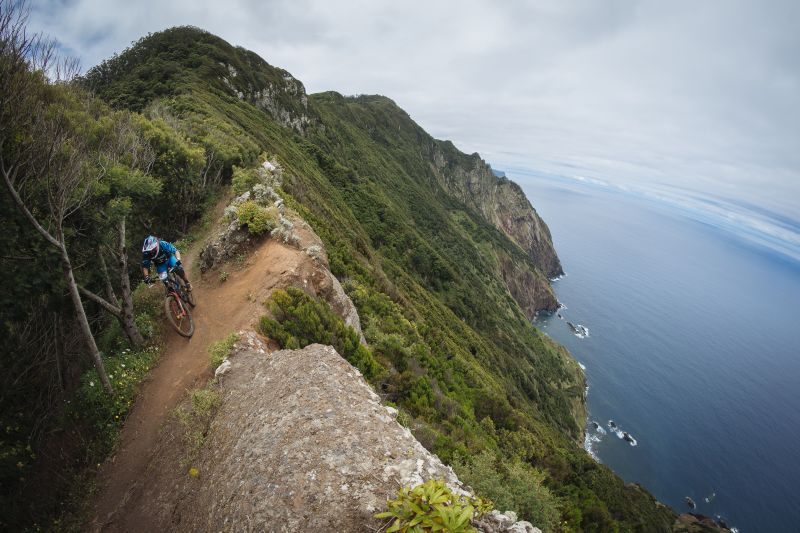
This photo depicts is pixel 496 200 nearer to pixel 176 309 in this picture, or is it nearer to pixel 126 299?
pixel 176 309

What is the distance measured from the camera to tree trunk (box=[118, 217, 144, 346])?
930 cm

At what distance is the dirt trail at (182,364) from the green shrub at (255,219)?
75 cm

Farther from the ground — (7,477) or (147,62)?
(147,62)

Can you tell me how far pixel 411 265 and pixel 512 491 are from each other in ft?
154

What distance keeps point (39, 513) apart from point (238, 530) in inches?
182

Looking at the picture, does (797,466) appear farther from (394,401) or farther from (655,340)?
(394,401)

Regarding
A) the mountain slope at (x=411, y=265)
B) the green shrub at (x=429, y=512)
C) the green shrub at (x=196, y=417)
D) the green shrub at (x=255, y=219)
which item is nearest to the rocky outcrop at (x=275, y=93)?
the mountain slope at (x=411, y=265)

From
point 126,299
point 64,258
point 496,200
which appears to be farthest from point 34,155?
point 496,200

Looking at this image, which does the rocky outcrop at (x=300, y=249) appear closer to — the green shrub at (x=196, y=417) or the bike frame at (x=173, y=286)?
the bike frame at (x=173, y=286)

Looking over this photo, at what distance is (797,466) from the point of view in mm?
74688

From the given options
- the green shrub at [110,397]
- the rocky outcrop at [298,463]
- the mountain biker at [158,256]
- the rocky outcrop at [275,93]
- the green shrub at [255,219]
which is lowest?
the green shrub at [110,397]

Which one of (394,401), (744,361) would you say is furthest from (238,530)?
(744,361)

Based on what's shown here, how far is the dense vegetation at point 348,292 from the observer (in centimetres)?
949

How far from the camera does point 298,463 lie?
254 inches
